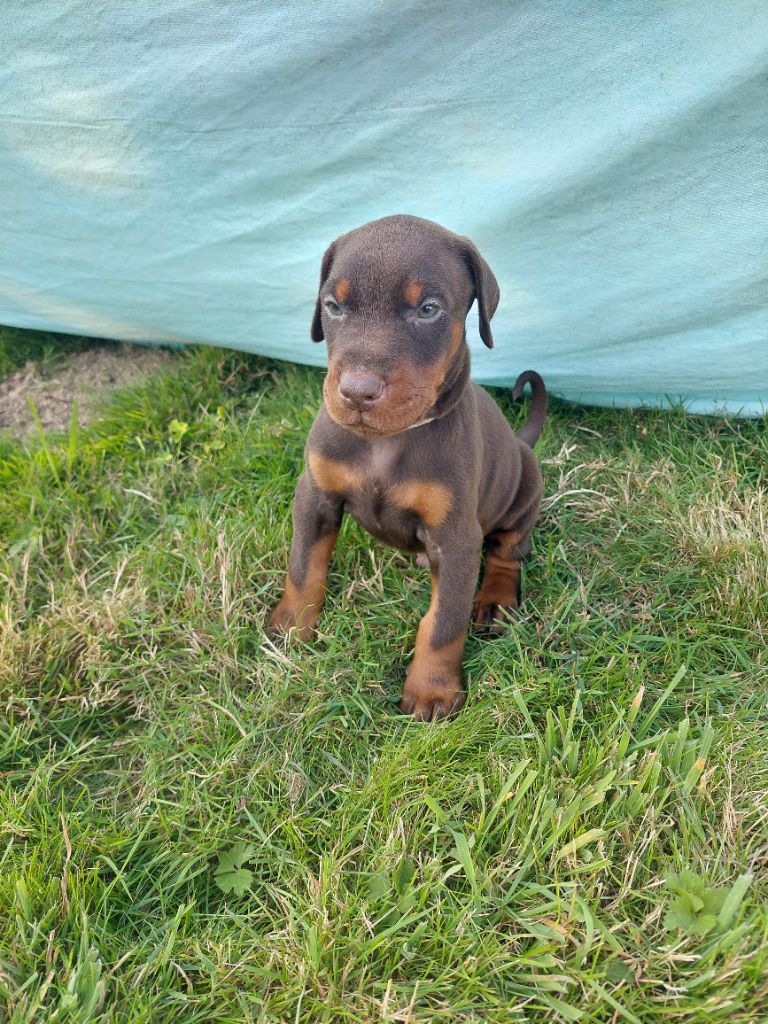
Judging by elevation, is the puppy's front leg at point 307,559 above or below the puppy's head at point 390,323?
below

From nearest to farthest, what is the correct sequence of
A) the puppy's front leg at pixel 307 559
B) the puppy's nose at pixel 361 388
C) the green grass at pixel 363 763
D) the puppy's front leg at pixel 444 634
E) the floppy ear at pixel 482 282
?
the green grass at pixel 363 763 → the puppy's nose at pixel 361 388 → the floppy ear at pixel 482 282 → the puppy's front leg at pixel 444 634 → the puppy's front leg at pixel 307 559

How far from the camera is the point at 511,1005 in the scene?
191cm

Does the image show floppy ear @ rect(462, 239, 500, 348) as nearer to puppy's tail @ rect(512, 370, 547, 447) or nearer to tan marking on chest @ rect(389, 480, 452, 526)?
tan marking on chest @ rect(389, 480, 452, 526)

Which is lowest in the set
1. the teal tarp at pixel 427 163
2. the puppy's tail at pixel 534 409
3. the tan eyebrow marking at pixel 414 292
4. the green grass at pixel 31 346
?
the puppy's tail at pixel 534 409

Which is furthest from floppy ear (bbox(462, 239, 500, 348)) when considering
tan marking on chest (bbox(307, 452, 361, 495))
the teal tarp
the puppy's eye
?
the teal tarp

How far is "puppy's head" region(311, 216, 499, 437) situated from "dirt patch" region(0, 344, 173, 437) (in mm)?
2410

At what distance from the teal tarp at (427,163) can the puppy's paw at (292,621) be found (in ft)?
5.57

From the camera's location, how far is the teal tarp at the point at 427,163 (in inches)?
124

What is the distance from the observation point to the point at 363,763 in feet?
8.59

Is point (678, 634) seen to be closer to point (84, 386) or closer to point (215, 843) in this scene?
point (215, 843)

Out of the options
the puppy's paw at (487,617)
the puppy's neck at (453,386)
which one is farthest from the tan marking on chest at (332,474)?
the puppy's paw at (487,617)

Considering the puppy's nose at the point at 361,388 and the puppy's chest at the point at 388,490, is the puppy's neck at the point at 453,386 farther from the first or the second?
the puppy's nose at the point at 361,388

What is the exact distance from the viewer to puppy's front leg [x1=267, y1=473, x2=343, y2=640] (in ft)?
9.59

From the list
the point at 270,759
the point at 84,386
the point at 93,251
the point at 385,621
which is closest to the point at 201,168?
the point at 93,251
